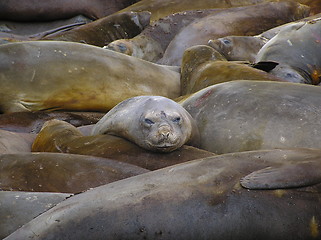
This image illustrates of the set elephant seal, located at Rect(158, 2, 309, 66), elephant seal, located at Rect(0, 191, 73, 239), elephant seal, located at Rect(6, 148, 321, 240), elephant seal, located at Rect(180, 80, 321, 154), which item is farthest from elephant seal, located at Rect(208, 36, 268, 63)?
elephant seal, located at Rect(6, 148, 321, 240)

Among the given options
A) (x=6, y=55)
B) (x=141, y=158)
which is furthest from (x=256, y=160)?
(x=6, y=55)

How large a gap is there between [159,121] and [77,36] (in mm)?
3999

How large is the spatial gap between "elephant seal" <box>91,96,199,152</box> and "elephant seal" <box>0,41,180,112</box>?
106 cm

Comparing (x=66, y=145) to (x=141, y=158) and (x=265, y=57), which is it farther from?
(x=265, y=57)

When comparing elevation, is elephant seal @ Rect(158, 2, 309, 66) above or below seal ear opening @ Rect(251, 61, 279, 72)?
below

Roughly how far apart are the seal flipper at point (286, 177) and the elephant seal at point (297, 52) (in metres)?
3.26

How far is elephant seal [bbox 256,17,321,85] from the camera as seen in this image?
639cm

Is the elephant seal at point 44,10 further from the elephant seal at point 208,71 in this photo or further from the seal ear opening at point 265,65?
the seal ear opening at point 265,65

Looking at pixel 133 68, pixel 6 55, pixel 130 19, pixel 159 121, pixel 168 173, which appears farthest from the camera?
pixel 130 19

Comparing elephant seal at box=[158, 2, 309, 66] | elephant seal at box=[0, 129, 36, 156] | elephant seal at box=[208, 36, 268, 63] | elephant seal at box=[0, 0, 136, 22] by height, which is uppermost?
elephant seal at box=[0, 129, 36, 156]

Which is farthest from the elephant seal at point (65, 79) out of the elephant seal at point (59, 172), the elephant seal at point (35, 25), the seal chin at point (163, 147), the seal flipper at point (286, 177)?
the seal flipper at point (286, 177)

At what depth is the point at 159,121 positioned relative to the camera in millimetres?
4699

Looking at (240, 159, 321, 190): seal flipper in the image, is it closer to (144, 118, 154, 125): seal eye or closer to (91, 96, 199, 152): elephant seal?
(91, 96, 199, 152): elephant seal

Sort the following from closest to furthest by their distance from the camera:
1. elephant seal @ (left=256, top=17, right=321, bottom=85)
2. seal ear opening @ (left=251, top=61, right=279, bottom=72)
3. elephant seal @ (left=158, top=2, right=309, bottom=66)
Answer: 1. seal ear opening @ (left=251, top=61, right=279, bottom=72)
2. elephant seal @ (left=256, top=17, right=321, bottom=85)
3. elephant seal @ (left=158, top=2, right=309, bottom=66)
